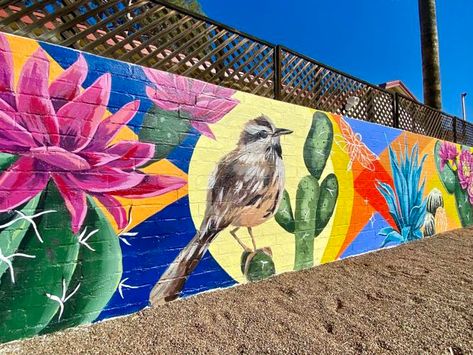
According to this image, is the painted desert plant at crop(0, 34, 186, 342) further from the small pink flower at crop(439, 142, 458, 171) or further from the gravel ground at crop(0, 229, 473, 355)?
the small pink flower at crop(439, 142, 458, 171)

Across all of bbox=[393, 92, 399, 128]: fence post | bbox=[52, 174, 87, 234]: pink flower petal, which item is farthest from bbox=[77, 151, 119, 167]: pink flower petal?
bbox=[393, 92, 399, 128]: fence post

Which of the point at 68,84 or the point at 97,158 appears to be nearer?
the point at 68,84

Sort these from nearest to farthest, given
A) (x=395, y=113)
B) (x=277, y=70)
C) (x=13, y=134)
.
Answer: (x=13, y=134) < (x=277, y=70) < (x=395, y=113)

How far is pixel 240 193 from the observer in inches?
145

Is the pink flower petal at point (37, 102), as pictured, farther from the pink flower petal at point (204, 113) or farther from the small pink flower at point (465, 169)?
the small pink flower at point (465, 169)

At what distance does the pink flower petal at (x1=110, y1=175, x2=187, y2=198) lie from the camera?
2.88m

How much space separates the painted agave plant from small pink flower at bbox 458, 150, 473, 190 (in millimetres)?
2235

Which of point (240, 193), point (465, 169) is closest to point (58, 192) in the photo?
point (240, 193)

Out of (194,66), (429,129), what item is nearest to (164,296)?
(194,66)

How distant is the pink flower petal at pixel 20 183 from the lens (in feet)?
7.55

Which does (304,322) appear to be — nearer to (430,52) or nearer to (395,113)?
(395,113)

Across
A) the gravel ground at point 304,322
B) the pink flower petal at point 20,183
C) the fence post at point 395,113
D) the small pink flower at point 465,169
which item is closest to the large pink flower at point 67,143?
the pink flower petal at point 20,183

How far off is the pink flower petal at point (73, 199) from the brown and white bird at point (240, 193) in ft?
2.79

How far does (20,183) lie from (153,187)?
96 cm
